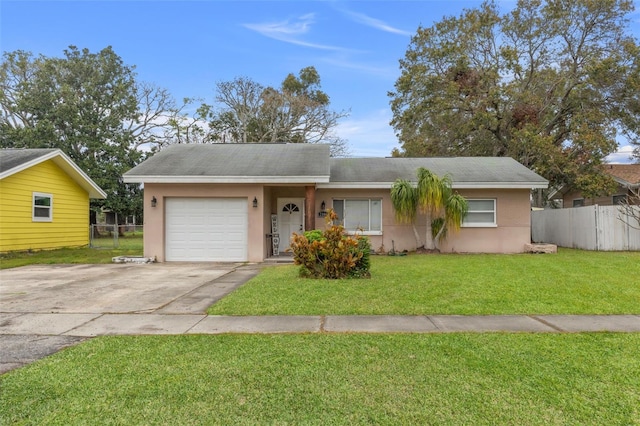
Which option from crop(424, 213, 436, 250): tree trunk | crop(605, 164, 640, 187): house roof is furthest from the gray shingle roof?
crop(605, 164, 640, 187): house roof

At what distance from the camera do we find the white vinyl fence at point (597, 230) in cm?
1348

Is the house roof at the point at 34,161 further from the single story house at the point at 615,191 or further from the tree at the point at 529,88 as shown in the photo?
the single story house at the point at 615,191

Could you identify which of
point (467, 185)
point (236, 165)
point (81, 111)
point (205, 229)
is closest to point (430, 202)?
point (467, 185)

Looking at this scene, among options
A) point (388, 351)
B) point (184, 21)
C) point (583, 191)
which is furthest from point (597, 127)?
point (388, 351)

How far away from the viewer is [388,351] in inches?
149

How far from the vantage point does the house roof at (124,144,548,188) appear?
1155 cm

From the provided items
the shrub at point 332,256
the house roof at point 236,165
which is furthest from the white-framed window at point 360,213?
the shrub at point 332,256

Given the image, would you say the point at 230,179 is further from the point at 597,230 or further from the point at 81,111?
the point at 81,111

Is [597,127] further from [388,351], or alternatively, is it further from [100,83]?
[100,83]

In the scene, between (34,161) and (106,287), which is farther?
(34,161)

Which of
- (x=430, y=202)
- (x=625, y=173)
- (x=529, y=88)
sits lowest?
(x=430, y=202)

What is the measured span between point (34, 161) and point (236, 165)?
8.15 metres

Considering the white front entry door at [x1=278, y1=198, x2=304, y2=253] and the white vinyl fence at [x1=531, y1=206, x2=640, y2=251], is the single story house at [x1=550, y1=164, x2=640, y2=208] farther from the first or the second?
the white front entry door at [x1=278, y1=198, x2=304, y2=253]

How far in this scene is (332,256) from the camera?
26.6ft
